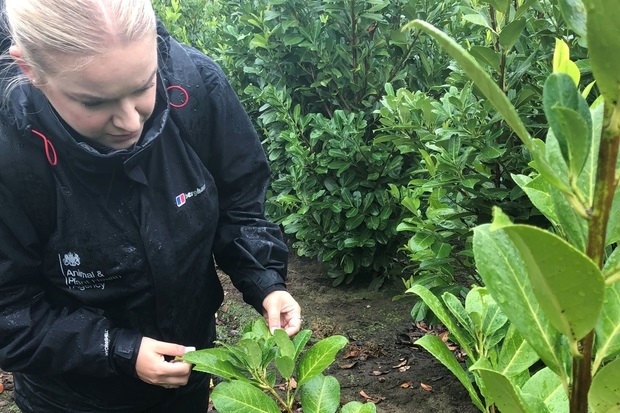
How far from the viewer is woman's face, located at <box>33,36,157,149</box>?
1685 millimetres

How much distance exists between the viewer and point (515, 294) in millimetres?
709

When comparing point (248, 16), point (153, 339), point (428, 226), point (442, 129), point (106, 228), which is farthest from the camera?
point (248, 16)

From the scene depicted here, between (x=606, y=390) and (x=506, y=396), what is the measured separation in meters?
0.10

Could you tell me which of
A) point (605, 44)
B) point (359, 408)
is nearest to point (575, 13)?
point (605, 44)

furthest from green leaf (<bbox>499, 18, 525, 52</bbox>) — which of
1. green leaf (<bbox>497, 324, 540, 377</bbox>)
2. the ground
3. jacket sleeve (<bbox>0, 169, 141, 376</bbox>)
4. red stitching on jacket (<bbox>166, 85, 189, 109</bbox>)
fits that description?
the ground

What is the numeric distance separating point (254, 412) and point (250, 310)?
3.65 m

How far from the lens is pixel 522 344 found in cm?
95

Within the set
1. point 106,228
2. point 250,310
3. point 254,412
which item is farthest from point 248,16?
point 254,412

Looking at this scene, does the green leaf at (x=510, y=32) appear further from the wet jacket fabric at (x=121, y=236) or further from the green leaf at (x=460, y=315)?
the green leaf at (x=460, y=315)

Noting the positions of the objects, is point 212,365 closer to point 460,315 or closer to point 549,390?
point 460,315

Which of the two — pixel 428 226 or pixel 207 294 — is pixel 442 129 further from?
pixel 207 294

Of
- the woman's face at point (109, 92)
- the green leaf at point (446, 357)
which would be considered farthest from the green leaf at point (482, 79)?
the woman's face at point (109, 92)

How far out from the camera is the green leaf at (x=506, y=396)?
2.21ft

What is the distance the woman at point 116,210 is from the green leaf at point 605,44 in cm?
138
